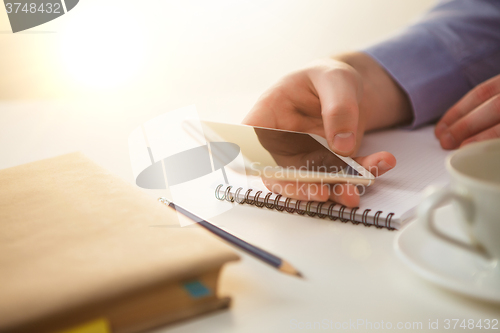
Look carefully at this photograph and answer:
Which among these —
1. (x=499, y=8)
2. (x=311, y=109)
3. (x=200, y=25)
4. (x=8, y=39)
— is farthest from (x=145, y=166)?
(x=8, y=39)

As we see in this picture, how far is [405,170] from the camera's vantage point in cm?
47

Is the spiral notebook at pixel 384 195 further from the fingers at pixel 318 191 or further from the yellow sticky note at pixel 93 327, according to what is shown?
the yellow sticky note at pixel 93 327

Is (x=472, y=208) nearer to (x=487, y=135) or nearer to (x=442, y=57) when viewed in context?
(x=487, y=135)

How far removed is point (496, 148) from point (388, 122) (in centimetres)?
40

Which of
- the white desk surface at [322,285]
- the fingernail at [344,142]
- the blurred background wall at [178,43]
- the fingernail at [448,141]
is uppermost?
the blurred background wall at [178,43]

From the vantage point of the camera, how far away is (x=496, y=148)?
271 mm

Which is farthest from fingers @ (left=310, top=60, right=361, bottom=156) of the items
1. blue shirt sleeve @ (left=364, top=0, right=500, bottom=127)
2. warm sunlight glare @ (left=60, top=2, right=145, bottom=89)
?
warm sunlight glare @ (left=60, top=2, right=145, bottom=89)

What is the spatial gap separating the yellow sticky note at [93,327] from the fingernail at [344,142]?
303 millimetres

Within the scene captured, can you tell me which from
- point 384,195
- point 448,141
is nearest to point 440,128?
point 448,141

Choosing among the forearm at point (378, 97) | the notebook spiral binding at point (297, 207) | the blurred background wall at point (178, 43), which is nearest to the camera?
the notebook spiral binding at point (297, 207)

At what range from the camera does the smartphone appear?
385mm

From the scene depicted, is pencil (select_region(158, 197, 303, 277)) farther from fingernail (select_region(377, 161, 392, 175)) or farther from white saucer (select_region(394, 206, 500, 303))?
fingernail (select_region(377, 161, 392, 175))

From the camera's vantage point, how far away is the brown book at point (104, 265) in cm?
21

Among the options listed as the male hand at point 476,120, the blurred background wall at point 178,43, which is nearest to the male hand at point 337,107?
the male hand at point 476,120
